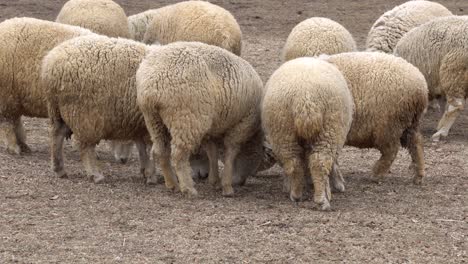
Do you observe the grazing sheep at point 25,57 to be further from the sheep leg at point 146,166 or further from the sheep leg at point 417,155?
the sheep leg at point 417,155

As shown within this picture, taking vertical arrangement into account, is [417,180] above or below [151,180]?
above

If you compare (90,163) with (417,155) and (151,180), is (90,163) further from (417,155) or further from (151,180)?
(417,155)

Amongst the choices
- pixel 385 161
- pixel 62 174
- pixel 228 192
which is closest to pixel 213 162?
pixel 228 192

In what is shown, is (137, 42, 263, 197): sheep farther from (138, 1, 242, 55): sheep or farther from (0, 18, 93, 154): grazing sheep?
(138, 1, 242, 55): sheep

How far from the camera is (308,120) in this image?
297 inches

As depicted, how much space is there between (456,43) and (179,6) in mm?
3650

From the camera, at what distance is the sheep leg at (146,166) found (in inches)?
342

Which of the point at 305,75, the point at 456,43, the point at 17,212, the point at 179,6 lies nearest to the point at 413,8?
the point at 456,43

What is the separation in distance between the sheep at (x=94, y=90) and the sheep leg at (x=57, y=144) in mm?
73

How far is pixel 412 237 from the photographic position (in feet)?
22.9

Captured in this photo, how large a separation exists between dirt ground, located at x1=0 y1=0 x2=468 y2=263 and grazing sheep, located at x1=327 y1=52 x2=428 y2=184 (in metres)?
0.48

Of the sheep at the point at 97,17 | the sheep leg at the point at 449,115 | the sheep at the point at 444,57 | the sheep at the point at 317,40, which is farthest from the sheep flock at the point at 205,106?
the sheep at the point at 97,17

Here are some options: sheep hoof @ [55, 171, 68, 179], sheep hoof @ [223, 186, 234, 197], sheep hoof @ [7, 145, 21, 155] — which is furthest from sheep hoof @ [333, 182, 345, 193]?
sheep hoof @ [7, 145, 21, 155]

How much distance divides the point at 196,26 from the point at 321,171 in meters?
4.20
